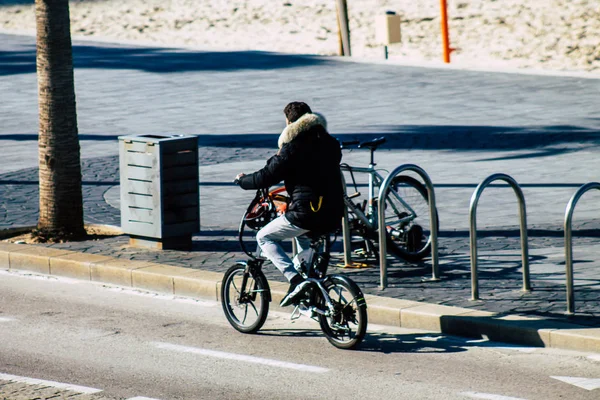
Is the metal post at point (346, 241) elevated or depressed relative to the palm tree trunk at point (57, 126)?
depressed

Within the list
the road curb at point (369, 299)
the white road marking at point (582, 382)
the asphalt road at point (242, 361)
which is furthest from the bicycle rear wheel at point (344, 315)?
the white road marking at point (582, 382)

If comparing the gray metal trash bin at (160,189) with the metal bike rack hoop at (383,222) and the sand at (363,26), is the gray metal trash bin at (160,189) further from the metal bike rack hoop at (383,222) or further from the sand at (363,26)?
the sand at (363,26)

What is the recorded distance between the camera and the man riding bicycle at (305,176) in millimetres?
8172

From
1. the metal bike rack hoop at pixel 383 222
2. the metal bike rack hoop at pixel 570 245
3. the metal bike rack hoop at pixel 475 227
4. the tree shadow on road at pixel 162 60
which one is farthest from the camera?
the tree shadow on road at pixel 162 60

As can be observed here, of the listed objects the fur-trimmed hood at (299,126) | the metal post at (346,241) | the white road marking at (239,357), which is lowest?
the white road marking at (239,357)

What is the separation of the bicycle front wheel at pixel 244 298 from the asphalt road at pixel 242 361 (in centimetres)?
10

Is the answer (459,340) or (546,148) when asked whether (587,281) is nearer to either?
(459,340)

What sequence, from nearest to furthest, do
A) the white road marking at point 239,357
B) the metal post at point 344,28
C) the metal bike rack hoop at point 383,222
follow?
the white road marking at point 239,357, the metal bike rack hoop at point 383,222, the metal post at point 344,28

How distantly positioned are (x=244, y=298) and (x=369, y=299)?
0.98 meters

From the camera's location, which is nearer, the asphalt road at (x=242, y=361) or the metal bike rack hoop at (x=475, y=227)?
the asphalt road at (x=242, y=361)

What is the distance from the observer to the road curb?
8.10 meters

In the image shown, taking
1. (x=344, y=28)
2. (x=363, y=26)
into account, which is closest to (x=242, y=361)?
(x=344, y=28)

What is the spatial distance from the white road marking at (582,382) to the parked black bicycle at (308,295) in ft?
4.48

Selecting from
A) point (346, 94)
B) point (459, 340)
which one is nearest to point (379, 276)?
point (459, 340)
